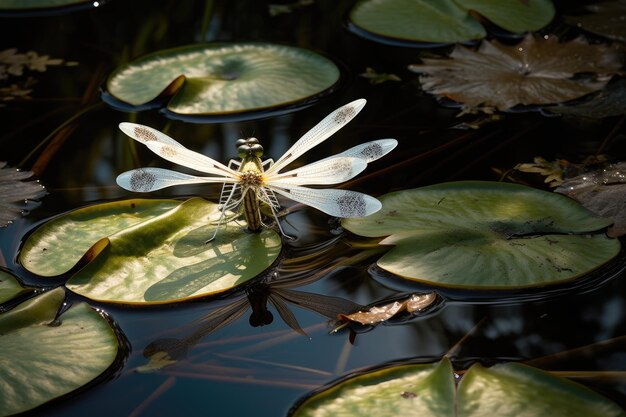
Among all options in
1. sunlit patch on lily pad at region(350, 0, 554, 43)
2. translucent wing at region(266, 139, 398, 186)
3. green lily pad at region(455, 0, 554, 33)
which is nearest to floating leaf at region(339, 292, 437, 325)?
translucent wing at region(266, 139, 398, 186)

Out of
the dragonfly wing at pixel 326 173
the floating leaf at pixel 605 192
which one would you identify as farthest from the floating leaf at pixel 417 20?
the dragonfly wing at pixel 326 173

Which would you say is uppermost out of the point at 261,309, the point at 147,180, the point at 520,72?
the point at 147,180

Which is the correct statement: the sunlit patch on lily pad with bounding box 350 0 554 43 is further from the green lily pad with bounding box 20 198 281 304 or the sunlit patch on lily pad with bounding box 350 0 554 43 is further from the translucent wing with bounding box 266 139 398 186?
the green lily pad with bounding box 20 198 281 304

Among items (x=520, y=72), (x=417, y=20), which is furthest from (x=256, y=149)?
(x=417, y=20)

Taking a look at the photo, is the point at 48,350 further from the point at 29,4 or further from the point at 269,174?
the point at 29,4

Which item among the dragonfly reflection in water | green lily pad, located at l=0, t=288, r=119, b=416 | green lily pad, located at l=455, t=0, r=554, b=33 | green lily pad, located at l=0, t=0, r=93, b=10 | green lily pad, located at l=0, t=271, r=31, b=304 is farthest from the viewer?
green lily pad, located at l=0, t=0, r=93, b=10

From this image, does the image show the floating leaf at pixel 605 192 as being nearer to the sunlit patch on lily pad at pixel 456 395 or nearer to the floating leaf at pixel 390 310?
the floating leaf at pixel 390 310
